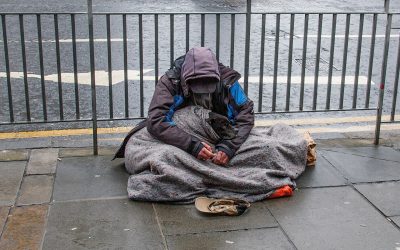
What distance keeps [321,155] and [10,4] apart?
10257mm

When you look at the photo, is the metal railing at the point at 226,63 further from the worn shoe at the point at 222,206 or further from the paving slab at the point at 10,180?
the worn shoe at the point at 222,206

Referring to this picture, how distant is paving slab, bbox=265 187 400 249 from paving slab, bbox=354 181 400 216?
0.21 ft

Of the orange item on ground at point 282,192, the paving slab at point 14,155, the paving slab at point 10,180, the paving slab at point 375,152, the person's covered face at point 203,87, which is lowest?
the paving slab at point 375,152

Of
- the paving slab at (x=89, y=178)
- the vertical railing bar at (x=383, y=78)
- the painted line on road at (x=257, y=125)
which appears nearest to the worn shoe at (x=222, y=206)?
the paving slab at (x=89, y=178)

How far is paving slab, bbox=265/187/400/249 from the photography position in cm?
378

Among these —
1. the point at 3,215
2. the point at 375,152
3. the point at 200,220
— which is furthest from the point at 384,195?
the point at 3,215

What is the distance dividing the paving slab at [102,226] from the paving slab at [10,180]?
Answer: 37 cm

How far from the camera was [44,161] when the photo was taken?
4992 mm

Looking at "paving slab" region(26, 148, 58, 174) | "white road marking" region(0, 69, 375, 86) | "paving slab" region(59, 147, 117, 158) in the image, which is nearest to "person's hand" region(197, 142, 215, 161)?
"paving slab" region(59, 147, 117, 158)

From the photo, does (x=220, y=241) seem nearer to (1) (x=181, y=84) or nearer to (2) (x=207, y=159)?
(2) (x=207, y=159)

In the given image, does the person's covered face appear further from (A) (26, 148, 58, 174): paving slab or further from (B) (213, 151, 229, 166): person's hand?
(A) (26, 148, 58, 174): paving slab

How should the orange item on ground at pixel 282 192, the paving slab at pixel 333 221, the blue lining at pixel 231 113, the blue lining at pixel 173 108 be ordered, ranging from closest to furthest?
1. the paving slab at pixel 333 221
2. the orange item on ground at pixel 282 192
3. the blue lining at pixel 173 108
4. the blue lining at pixel 231 113

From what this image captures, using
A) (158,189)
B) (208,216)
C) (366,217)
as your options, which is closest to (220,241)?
(208,216)

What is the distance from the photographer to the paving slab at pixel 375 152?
5273 mm
